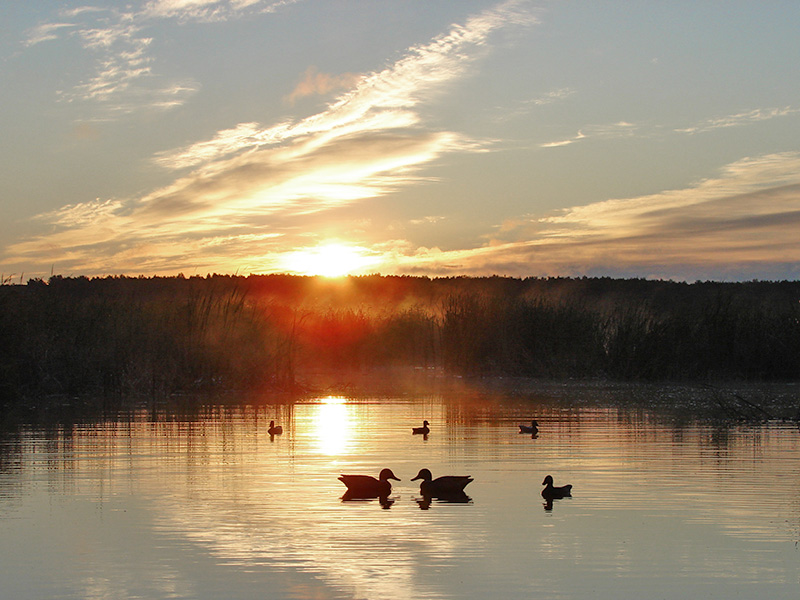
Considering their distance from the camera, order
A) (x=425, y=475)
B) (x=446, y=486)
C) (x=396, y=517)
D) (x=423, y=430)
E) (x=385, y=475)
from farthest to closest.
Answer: (x=423, y=430)
(x=425, y=475)
(x=385, y=475)
(x=446, y=486)
(x=396, y=517)

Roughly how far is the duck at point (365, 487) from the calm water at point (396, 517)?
0.79 ft

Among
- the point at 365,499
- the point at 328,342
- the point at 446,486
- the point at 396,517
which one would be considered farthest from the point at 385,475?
the point at 328,342

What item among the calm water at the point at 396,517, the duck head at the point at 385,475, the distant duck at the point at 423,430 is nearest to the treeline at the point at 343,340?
the calm water at the point at 396,517

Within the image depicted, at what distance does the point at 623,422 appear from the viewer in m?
21.9

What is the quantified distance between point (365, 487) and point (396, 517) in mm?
1277

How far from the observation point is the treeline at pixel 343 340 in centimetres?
2844

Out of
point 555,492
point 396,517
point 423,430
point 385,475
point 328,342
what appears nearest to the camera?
point 396,517

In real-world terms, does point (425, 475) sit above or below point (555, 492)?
above

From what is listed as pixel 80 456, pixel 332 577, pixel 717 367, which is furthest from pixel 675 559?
pixel 717 367

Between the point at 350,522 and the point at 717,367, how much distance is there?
88.6ft

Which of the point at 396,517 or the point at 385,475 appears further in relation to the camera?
the point at 385,475

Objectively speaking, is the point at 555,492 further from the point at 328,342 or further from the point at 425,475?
the point at 328,342

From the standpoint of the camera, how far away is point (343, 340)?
42.0 meters

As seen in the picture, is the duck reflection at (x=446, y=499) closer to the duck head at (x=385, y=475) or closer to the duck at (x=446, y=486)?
the duck at (x=446, y=486)
